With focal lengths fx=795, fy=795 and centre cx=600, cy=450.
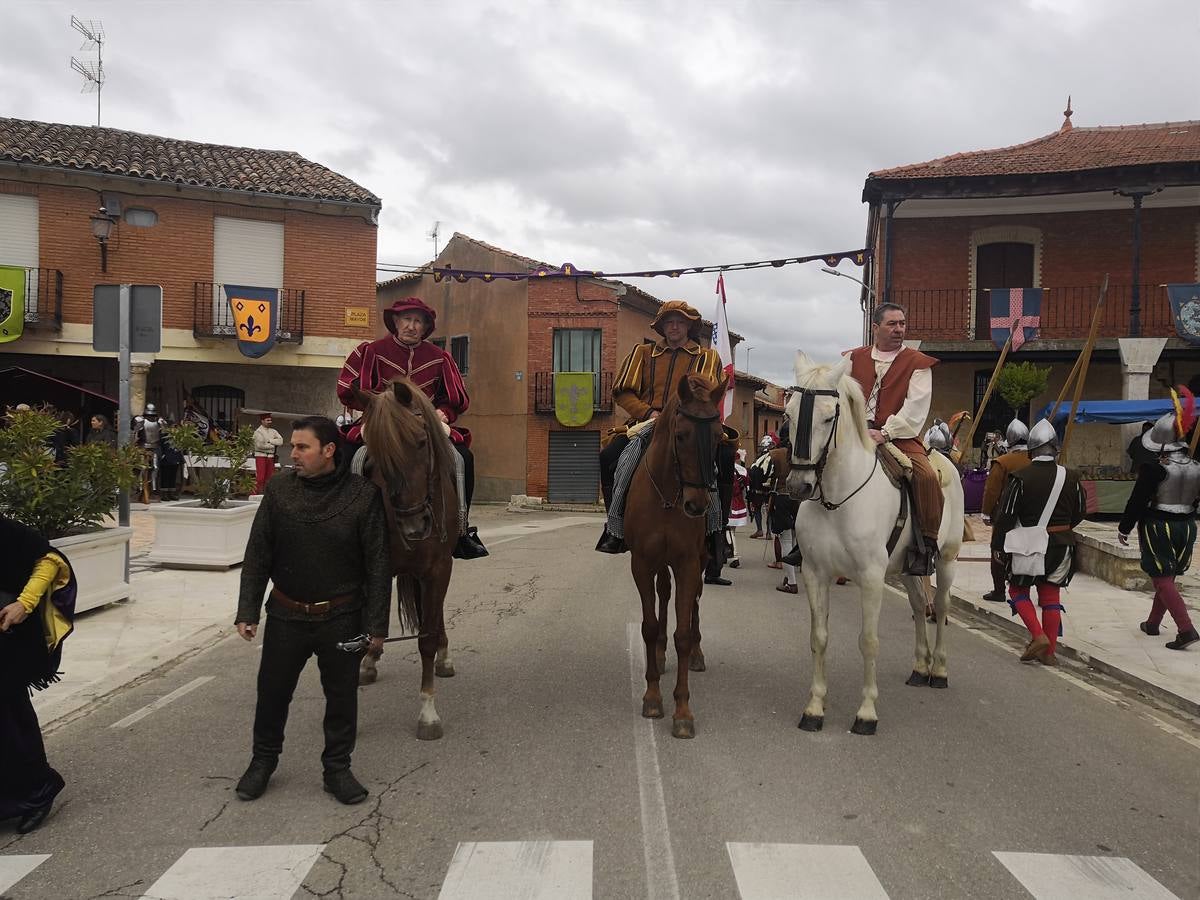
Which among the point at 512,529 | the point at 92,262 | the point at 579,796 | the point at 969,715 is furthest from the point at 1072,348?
the point at 92,262

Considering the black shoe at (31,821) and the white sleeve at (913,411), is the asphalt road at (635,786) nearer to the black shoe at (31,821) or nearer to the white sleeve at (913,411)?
the black shoe at (31,821)

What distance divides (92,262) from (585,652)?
19155mm

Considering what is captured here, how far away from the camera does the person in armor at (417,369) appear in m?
5.54

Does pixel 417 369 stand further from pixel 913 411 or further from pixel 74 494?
pixel 74 494

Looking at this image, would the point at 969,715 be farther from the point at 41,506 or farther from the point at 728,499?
the point at 41,506

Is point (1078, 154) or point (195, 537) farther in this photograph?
point (1078, 154)

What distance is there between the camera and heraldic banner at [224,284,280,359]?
19.5 meters

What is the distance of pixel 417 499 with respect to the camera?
13.3 ft

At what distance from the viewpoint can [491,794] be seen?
12.7 ft

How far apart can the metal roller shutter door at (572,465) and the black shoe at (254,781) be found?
75.5 feet

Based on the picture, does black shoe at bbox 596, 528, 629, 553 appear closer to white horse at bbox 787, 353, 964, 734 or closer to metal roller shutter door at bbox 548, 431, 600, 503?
white horse at bbox 787, 353, 964, 734

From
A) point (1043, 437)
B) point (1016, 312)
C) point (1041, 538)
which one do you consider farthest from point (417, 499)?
point (1016, 312)

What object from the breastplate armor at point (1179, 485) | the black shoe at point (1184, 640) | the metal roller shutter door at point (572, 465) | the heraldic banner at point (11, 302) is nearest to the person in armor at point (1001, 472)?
the breastplate armor at point (1179, 485)

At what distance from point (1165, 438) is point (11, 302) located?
21932mm
